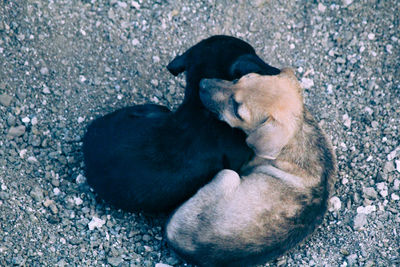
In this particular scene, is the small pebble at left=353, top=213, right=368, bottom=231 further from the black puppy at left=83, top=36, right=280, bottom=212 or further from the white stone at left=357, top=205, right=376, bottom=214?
the black puppy at left=83, top=36, right=280, bottom=212

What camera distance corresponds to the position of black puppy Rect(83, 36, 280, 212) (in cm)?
379

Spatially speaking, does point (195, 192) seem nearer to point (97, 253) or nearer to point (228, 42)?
point (97, 253)

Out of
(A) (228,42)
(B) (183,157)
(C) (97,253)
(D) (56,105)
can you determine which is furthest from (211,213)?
(D) (56,105)

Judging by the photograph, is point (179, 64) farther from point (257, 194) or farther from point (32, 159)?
point (32, 159)

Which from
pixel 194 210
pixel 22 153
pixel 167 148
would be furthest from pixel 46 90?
pixel 194 210

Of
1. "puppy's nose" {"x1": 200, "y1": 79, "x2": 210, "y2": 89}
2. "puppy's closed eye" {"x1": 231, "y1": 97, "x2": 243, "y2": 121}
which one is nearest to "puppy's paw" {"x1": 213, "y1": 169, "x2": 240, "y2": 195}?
"puppy's closed eye" {"x1": 231, "y1": 97, "x2": 243, "y2": 121}

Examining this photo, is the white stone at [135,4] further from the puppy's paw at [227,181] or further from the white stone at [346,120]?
the white stone at [346,120]

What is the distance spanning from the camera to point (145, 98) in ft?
15.7

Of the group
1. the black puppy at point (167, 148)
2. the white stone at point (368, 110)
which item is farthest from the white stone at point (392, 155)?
the black puppy at point (167, 148)

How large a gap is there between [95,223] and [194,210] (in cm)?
107

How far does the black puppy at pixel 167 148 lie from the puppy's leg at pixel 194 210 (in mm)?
93

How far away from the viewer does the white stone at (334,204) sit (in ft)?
14.7

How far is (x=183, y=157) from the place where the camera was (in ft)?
12.6

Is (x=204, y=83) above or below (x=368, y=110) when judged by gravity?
above
